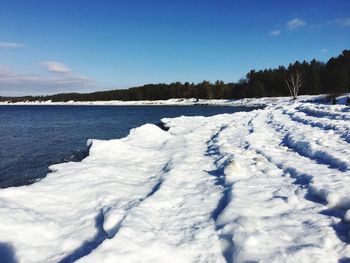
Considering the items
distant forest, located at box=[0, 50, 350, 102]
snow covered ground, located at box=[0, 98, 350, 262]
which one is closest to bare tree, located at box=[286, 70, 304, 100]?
distant forest, located at box=[0, 50, 350, 102]

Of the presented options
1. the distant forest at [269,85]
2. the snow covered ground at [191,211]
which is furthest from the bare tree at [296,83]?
the snow covered ground at [191,211]

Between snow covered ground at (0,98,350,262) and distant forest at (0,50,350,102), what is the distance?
224 feet

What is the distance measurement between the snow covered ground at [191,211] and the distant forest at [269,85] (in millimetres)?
68130

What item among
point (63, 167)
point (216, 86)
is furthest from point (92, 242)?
point (216, 86)

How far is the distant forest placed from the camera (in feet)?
244

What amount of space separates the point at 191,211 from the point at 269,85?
9543 centimetres

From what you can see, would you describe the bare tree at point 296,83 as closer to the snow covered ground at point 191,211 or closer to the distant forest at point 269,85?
the distant forest at point 269,85

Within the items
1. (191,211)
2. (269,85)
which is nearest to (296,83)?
(269,85)

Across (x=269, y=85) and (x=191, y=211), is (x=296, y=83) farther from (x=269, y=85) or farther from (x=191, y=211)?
→ (x=191, y=211)

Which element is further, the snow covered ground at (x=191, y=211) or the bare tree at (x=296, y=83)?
the bare tree at (x=296, y=83)

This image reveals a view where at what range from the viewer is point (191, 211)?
5699 mm

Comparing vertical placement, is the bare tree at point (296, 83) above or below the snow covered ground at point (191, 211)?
above

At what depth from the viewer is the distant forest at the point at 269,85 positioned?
7439 centimetres

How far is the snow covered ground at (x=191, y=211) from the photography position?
13.5 ft
